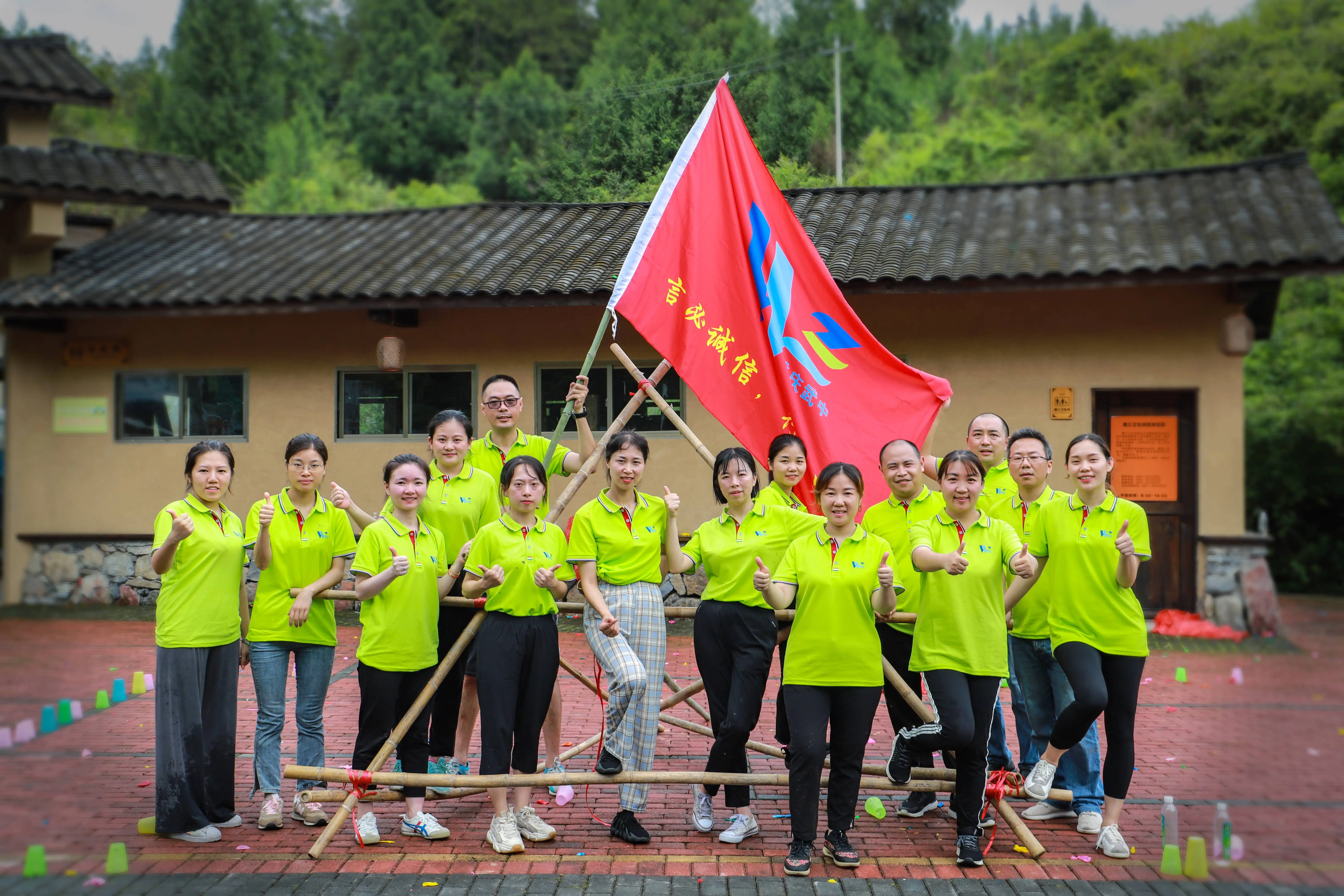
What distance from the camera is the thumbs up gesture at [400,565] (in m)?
4.74

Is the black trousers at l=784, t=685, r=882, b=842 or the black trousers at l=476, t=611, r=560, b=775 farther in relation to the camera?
the black trousers at l=476, t=611, r=560, b=775

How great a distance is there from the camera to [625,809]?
4934 millimetres

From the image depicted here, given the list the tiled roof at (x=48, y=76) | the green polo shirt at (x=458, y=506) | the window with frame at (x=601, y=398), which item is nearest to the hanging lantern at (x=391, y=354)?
the window with frame at (x=601, y=398)

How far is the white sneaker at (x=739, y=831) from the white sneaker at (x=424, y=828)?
4.25ft

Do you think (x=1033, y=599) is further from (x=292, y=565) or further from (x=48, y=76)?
(x=48, y=76)

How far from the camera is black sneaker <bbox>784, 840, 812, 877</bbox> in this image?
14.6 ft

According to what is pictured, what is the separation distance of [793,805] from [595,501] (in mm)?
1638

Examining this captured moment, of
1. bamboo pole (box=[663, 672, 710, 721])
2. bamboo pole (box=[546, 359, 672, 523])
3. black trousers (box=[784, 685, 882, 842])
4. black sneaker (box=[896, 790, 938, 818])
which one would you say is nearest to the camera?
black trousers (box=[784, 685, 882, 842])

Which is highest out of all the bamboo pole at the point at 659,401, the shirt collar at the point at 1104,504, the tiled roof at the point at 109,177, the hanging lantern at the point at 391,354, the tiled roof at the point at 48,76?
the tiled roof at the point at 48,76

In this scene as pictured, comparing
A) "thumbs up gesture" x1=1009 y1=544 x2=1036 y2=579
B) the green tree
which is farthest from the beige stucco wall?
"thumbs up gesture" x1=1009 y1=544 x2=1036 y2=579

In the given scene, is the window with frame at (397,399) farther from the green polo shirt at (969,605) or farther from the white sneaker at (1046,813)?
the white sneaker at (1046,813)

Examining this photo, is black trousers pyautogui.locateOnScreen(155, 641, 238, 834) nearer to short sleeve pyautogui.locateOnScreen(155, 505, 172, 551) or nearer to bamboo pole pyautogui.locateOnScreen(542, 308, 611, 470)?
short sleeve pyautogui.locateOnScreen(155, 505, 172, 551)

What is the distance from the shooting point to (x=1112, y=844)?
4.67 m

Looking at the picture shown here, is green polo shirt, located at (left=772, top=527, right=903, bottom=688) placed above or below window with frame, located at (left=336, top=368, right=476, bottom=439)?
below
